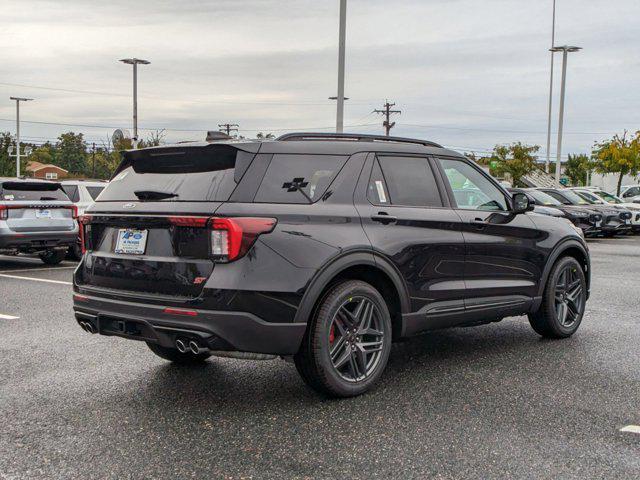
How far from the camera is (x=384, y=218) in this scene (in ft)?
17.2

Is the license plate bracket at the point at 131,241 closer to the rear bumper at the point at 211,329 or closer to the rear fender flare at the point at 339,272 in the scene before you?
the rear bumper at the point at 211,329

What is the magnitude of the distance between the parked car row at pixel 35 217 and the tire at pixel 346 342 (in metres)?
9.64

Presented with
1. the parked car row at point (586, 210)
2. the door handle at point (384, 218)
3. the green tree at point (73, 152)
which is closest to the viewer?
the door handle at point (384, 218)

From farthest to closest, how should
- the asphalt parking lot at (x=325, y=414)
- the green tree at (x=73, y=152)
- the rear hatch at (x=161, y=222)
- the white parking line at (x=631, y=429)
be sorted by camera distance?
1. the green tree at (x=73, y=152)
2. the rear hatch at (x=161, y=222)
3. the white parking line at (x=631, y=429)
4. the asphalt parking lot at (x=325, y=414)

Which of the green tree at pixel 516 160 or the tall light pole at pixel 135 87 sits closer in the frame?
the tall light pole at pixel 135 87

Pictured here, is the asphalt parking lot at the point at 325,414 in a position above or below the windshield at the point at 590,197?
below

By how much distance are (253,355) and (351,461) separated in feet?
3.59

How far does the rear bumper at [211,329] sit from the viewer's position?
446 centimetres

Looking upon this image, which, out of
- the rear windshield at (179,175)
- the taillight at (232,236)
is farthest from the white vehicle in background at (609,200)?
the taillight at (232,236)

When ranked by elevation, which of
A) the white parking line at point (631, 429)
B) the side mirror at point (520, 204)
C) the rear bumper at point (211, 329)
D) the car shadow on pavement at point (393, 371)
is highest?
the side mirror at point (520, 204)

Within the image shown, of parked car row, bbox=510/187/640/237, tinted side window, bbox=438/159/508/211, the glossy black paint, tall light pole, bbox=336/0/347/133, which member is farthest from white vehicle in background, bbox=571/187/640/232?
the glossy black paint

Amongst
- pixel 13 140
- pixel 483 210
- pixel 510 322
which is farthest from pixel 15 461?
pixel 13 140

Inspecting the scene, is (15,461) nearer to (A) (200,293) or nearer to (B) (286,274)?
(A) (200,293)

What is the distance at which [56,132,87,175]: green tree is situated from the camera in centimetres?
9625
